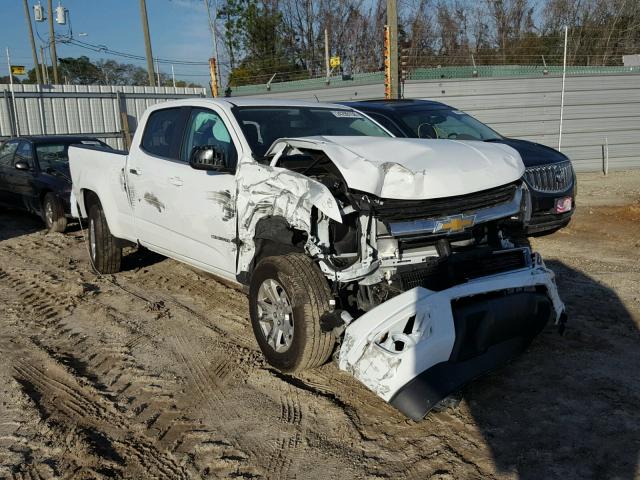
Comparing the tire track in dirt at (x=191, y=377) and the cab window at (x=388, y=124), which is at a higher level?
the cab window at (x=388, y=124)

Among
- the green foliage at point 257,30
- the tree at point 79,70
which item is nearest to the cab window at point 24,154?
the green foliage at point 257,30

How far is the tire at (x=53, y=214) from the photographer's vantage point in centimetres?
908

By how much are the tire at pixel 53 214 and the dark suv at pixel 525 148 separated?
4.83 metres

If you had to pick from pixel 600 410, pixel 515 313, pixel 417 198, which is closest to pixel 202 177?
pixel 417 198

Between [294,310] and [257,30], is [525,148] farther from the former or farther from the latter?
[257,30]

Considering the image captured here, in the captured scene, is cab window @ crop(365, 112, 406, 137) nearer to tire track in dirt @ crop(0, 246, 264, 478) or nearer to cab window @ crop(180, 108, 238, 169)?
cab window @ crop(180, 108, 238, 169)

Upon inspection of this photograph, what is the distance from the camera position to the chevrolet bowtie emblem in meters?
3.59

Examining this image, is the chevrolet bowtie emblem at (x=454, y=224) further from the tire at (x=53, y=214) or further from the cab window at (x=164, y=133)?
the tire at (x=53, y=214)

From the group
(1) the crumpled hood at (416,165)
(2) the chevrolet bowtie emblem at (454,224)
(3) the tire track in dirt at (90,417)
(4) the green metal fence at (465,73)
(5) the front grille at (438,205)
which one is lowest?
(3) the tire track in dirt at (90,417)

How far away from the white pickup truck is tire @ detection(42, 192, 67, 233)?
5.37 meters

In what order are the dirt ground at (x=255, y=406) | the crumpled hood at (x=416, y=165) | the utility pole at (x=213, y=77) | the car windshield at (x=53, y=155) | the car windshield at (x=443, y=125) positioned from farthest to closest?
the utility pole at (x=213, y=77)
the car windshield at (x=53, y=155)
the car windshield at (x=443, y=125)
the crumpled hood at (x=416, y=165)
the dirt ground at (x=255, y=406)

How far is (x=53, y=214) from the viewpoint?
9.19 metres

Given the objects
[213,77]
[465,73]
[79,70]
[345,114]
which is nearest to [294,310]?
[345,114]

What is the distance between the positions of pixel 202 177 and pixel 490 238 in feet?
7.38
